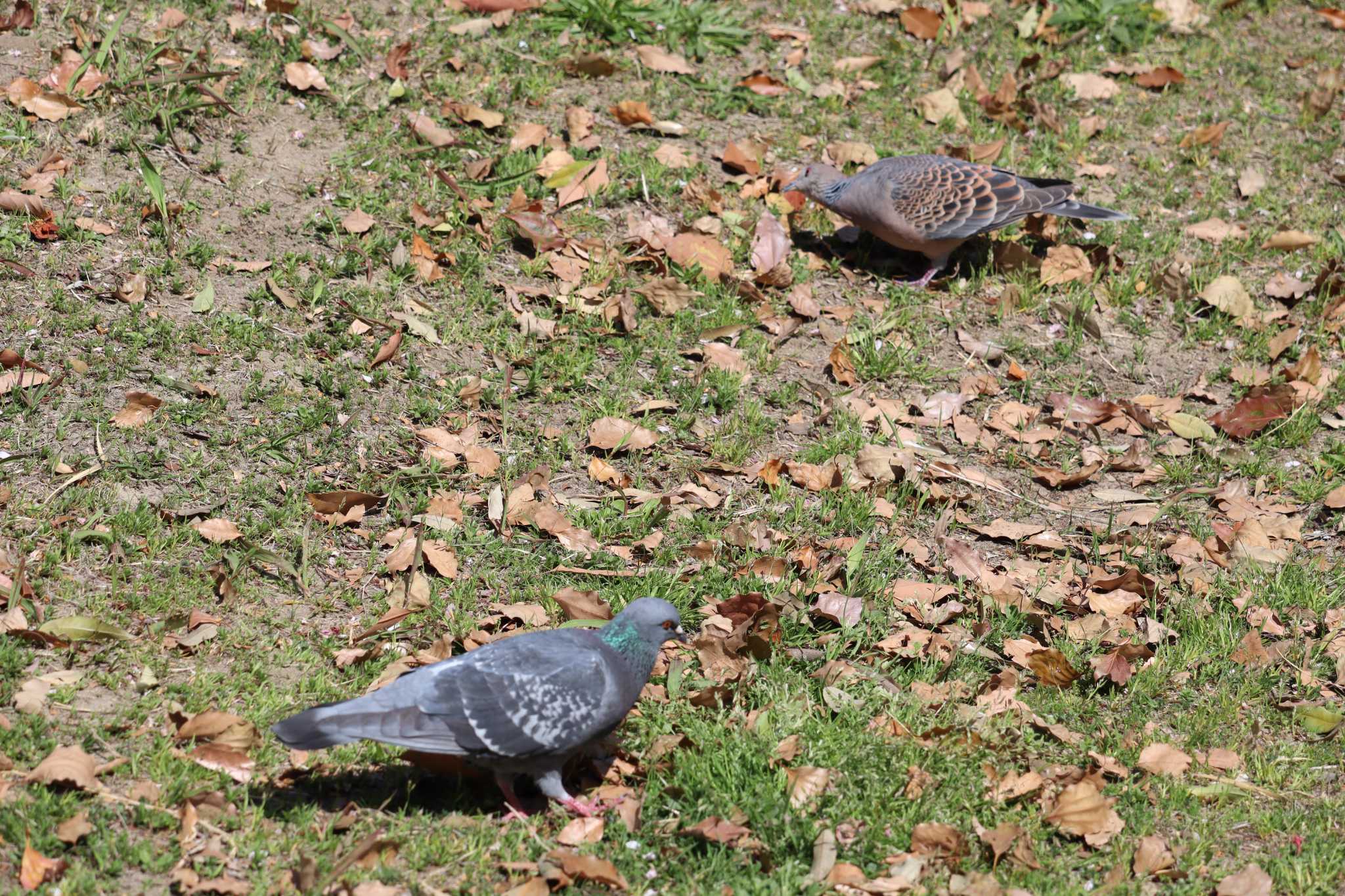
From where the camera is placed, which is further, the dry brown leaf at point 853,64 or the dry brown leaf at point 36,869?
the dry brown leaf at point 853,64

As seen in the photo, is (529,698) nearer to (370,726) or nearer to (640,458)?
(370,726)

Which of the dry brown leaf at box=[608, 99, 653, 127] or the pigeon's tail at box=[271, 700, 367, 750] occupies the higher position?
the dry brown leaf at box=[608, 99, 653, 127]

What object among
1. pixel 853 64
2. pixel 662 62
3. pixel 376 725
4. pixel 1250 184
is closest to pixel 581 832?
pixel 376 725

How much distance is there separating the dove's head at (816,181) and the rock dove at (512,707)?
3.40m

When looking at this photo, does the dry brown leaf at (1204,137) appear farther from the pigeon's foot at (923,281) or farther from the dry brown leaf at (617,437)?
the dry brown leaf at (617,437)

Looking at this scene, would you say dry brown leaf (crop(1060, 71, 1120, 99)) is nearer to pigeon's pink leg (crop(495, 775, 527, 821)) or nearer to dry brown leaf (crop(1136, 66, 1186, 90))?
dry brown leaf (crop(1136, 66, 1186, 90))

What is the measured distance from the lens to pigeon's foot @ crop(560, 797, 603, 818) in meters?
3.71

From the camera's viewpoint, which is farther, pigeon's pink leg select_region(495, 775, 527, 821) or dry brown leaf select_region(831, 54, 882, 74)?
dry brown leaf select_region(831, 54, 882, 74)

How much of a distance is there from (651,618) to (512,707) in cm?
55

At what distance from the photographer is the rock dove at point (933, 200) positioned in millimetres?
6266

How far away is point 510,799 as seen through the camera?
3.71 metres

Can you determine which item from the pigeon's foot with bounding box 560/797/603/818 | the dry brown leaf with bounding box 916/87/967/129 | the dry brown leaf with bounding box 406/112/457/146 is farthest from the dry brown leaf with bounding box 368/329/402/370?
the dry brown leaf with bounding box 916/87/967/129

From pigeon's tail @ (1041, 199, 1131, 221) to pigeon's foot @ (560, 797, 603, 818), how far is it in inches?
165

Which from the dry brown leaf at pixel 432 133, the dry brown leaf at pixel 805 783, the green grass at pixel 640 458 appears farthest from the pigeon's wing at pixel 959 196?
the dry brown leaf at pixel 805 783
